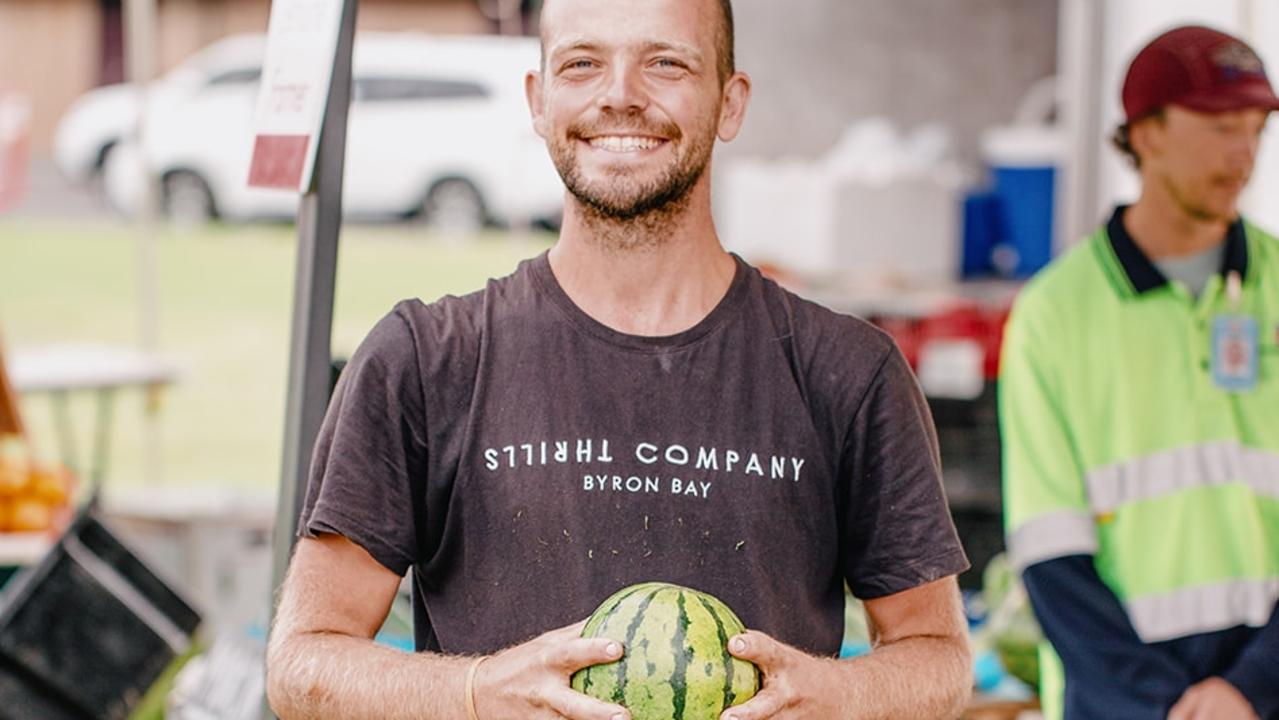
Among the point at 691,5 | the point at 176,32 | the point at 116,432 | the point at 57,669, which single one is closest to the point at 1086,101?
the point at 57,669

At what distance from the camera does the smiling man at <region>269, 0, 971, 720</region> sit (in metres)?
2.29

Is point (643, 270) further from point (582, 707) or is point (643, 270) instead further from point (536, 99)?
point (582, 707)

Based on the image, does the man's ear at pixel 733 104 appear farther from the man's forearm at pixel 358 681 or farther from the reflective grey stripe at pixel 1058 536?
the reflective grey stripe at pixel 1058 536

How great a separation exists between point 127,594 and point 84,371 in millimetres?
3130

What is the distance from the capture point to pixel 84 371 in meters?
7.44

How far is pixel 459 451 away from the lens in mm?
2346

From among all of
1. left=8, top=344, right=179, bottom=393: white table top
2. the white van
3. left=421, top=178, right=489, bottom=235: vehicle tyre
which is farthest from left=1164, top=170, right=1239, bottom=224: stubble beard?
left=421, top=178, right=489, bottom=235: vehicle tyre

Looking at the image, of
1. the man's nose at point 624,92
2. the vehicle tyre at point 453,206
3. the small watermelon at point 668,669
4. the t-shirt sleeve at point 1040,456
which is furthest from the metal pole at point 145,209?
the vehicle tyre at point 453,206

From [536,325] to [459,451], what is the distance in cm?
21

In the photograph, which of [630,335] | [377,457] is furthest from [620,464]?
[377,457]

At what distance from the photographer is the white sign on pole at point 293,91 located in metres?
2.82

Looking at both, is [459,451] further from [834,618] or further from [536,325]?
[834,618]

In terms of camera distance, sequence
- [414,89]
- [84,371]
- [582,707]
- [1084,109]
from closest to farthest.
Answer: [582,707]
[1084,109]
[84,371]
[414,89]

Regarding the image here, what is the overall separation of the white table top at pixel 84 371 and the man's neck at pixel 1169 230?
486 centimetres
